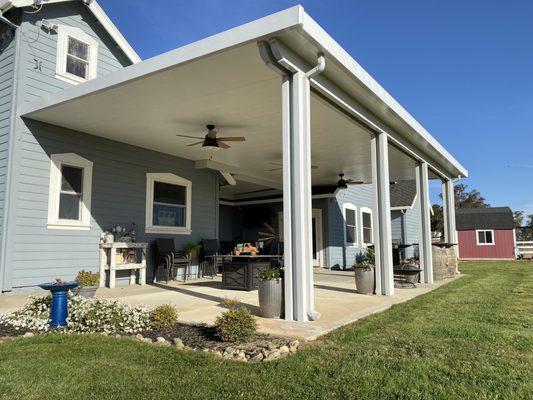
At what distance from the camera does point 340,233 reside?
605 inches

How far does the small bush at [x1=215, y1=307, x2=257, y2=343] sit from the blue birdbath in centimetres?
182

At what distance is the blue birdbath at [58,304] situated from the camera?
171 inches

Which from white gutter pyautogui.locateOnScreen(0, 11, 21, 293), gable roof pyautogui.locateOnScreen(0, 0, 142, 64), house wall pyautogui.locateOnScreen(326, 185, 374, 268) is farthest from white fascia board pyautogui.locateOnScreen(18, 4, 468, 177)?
house wall pyautogui.locateOnScreen(326, 185, 374, 268)

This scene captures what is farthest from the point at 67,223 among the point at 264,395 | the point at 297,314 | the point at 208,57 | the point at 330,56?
the point at 264,395

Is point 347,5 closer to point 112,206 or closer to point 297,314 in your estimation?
point 112,206

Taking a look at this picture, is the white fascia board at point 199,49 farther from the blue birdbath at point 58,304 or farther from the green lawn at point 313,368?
the green lawn at point 313,368

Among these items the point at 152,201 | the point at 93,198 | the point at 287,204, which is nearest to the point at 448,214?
the point at 152,201

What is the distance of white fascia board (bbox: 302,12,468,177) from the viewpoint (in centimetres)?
→ 436

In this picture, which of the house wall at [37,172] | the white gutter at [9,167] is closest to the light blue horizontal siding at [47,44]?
the house wall at [37,172]

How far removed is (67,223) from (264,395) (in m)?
6.12

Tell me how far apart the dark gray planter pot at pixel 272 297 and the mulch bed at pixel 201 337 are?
757mm

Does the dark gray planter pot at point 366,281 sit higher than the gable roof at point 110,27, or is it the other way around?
the gable roof at point 110,27

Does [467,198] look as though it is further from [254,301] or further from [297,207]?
[297,207]

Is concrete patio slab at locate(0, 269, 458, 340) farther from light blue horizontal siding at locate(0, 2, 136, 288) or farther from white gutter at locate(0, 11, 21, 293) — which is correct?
light blue horizontal siding at locate(0, 2, 136, 288)
